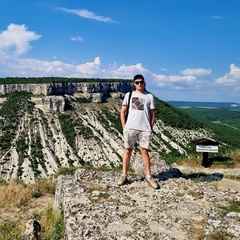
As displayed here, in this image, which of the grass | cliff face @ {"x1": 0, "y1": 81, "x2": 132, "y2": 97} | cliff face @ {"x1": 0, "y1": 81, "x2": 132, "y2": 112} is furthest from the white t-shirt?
cliff face @ {"x1": 0, "y1": 81, "x2": 132, "y2": 97}

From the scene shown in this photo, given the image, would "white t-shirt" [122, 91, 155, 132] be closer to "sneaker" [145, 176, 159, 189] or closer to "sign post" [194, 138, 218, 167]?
"sneaker" [145, 176, 159, 189]

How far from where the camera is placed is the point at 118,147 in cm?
7694

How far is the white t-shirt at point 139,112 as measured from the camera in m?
7.09

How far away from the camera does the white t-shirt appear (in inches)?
279

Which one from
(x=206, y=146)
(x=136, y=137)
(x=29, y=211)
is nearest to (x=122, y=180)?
(x=136, y=137)

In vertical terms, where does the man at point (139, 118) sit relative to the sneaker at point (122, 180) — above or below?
above

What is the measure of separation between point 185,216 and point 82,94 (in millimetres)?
96386

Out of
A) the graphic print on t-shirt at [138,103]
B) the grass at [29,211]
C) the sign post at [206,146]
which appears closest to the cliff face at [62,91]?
the sign post at [206,146]

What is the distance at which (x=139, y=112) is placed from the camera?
7.08m

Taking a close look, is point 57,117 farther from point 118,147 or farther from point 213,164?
point 213,164

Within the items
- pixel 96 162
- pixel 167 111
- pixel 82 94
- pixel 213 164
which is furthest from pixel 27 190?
pixel 167 111

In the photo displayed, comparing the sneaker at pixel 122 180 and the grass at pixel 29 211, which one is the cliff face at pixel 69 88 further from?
the sneaker at pixel 122 180

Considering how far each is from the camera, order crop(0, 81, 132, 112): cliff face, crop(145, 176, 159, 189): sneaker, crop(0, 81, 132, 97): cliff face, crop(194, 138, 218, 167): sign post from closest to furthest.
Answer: crop(145, 176, 159, 189): sneaker
crop(194, 138, 218, 167): sign post
crop(0, 81, 132, 112): cliff face
crop(0, 81, 132, 97): cliff face

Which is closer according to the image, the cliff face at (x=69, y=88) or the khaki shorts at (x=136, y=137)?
the khaki shorts at (x=136, y=137)
